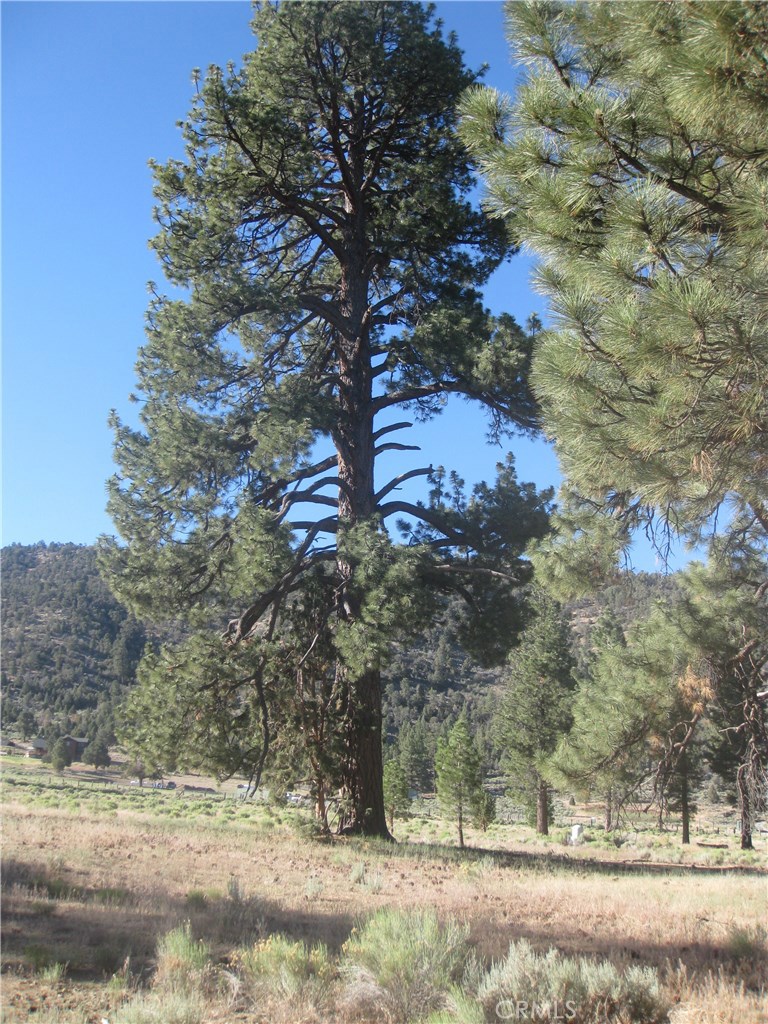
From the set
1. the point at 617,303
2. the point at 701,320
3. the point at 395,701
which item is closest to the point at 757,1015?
the point at 701,320

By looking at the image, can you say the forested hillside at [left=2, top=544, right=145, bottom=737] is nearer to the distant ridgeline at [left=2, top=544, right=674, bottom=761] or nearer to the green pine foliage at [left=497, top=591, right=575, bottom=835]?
the distant ridgeline at [left=2, top=544, right=674, bottom=761]

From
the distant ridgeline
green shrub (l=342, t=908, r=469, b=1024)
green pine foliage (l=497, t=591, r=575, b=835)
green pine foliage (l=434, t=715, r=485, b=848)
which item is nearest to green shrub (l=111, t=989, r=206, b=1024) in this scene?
green shrub (l=342, t=908, r=469, b=1024)

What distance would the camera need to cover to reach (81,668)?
3927 inches

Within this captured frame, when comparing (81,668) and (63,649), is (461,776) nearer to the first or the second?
(81,668)

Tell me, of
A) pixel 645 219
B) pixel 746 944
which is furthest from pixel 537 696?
pixel 645 219

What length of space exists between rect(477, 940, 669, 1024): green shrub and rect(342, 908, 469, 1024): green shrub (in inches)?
12.1

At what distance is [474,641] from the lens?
13492 millimetres

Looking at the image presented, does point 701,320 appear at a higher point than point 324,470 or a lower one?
lower

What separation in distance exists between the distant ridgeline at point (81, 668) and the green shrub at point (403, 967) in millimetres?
69874

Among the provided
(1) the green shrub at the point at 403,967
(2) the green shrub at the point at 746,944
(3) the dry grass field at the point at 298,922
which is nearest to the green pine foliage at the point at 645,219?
(2) the green shrub at the point at 746,944

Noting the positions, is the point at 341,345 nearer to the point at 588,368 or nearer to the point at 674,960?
the point at 588,368

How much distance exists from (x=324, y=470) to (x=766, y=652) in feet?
25.5

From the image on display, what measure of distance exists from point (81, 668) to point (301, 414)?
9800 centimetres

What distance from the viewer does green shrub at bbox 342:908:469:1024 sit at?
15.2 ft
